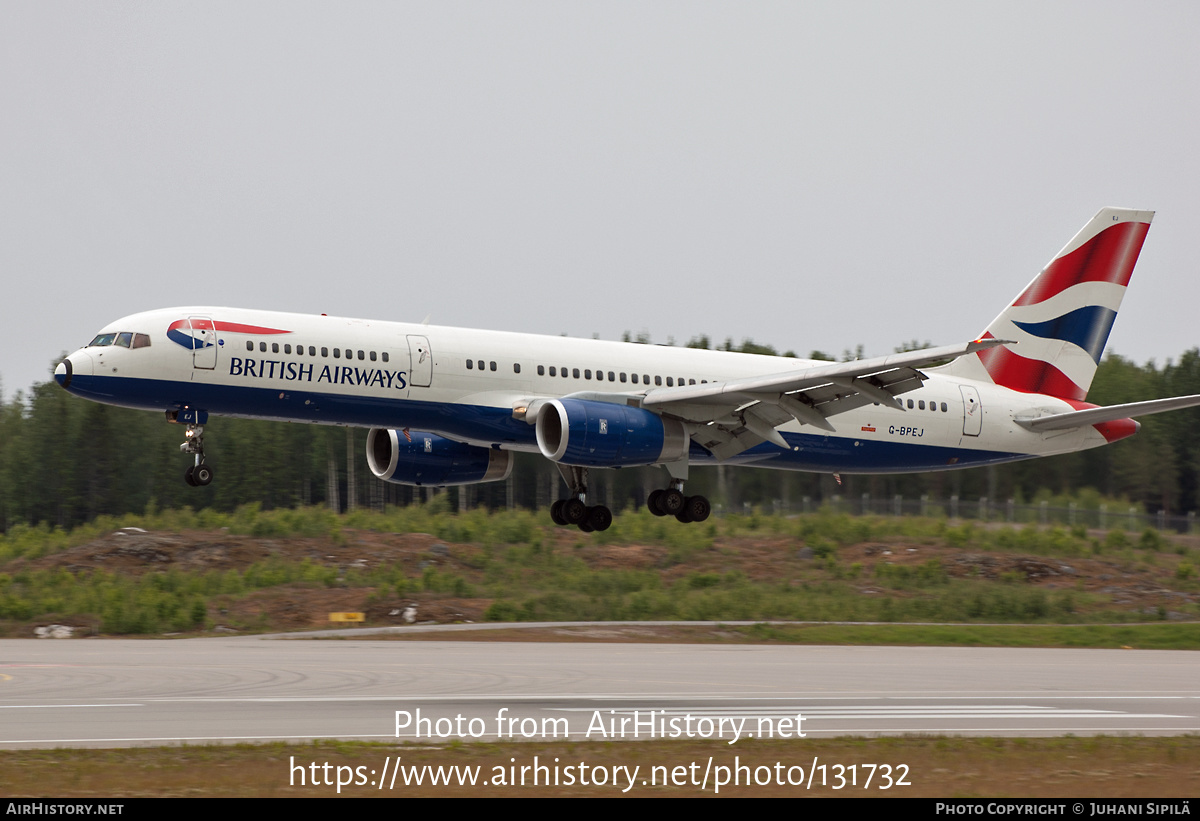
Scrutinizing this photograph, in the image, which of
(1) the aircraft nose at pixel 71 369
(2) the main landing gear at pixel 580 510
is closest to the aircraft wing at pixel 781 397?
(2) the main landing gear at pixel 580 510

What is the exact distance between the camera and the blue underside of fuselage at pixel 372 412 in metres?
29.3

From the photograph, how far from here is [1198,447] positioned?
76.2m

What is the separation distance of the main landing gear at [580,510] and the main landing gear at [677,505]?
5.10 ft

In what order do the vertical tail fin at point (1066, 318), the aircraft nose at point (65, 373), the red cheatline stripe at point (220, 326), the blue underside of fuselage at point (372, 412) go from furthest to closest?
1. the vertical tail fin at point (1066, 318)
2. the red cheatline stripe at point (220, 326)
3. the blue underside of fuselage at point (372, 412)
4. the aircraft nose at point (65, 373)

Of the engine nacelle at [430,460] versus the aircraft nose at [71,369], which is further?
the engine nacelle at [430,460]

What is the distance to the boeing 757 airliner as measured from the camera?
29.6 metres

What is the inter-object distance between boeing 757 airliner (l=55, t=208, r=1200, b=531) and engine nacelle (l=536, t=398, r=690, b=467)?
50 mm

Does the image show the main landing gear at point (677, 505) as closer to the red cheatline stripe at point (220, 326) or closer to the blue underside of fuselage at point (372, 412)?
the blue underside of fuselage at point (372, 412)

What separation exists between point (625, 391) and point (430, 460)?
644 centimetres

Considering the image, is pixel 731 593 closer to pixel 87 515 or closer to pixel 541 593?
pixel 541 593

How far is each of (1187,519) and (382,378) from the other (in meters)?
48.4

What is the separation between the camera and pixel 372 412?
30938 mm

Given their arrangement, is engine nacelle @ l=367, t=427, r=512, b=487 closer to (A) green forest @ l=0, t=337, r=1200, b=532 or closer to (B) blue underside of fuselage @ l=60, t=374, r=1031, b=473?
(B) blue underside of fuselage @ l=60, t=374, r=1031, b=473

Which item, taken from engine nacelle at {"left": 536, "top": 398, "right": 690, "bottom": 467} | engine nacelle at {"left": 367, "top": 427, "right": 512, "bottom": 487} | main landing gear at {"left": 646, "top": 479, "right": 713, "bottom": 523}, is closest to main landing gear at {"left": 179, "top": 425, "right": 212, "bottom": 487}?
engine nacelle at {"left": 367, "top": 427, "right": 512, "bottom": 487}
